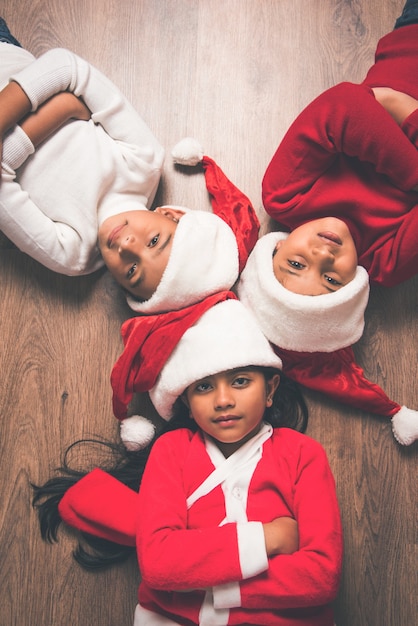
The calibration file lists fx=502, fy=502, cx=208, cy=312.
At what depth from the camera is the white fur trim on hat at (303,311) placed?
0.97 m

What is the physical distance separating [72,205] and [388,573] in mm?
1039

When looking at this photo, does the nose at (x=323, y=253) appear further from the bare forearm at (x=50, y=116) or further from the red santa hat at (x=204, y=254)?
the bare forearm at (x=50, y=116)

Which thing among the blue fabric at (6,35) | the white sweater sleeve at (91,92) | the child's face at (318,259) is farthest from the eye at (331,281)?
the blue fabric at (6,35)

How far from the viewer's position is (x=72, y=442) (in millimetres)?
1122

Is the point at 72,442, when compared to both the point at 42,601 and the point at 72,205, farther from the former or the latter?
the point at 72,205


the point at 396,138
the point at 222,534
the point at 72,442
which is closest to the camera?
the point at 222,534

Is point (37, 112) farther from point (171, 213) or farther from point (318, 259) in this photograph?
point (318, 259)

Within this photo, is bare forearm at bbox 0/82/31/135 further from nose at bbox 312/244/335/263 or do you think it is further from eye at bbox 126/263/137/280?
nose at bbox 312/244/335/263

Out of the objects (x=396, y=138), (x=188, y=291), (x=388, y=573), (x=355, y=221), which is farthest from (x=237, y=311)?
(x=388, y=573)

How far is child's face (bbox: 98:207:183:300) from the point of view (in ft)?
3.28

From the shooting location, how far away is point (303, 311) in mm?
973

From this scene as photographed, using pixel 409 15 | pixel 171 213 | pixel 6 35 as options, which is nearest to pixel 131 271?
pixel 171 213

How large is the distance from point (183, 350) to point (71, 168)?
45 centimetres

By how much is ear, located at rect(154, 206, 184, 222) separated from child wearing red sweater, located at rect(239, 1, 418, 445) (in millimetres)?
181
